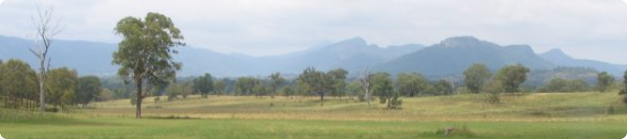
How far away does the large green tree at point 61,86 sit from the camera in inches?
4269

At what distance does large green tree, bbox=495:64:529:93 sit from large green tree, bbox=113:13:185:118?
3149 inches

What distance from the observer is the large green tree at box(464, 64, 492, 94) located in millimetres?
173375

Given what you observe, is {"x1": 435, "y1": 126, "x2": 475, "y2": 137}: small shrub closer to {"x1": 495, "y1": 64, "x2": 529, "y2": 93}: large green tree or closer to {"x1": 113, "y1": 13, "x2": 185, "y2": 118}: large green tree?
{"x1": 113, "y1": 13, "x2": 185, "y2": 118}: large green tree

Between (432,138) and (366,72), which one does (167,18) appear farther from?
(366,72)

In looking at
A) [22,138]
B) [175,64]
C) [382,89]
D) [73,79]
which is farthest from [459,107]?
[22,138]

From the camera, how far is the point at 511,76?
135 m

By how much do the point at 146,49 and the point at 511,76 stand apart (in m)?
86.5

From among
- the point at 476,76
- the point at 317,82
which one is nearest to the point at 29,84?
the point at 317,82

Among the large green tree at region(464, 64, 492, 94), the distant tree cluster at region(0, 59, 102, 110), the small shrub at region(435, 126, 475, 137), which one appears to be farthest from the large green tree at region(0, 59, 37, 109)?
the large green tree at region(464, 64, 492, 94)

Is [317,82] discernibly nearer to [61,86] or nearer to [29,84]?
[61,86]

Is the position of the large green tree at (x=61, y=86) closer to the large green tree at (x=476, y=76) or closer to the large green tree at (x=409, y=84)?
the large green tree at (x=409, y=84)

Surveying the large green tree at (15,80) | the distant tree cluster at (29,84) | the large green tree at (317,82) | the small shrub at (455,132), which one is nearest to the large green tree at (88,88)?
the distant tree cluster at (29,84)

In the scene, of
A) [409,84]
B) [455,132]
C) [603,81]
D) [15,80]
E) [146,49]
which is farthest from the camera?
[409,84]

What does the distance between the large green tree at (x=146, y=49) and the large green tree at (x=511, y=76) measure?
80.0 metres
